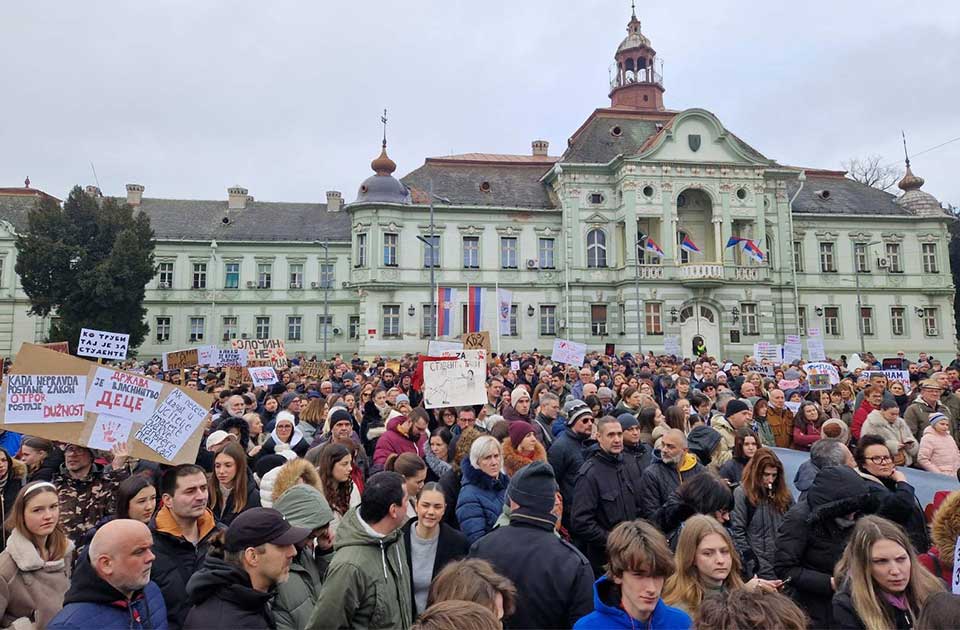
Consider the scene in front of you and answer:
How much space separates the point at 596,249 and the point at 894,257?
2210 centimetres

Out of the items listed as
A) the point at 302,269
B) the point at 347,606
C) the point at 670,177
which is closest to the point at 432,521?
the point at 347,606

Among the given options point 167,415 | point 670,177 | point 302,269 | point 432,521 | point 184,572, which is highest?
point 670,177

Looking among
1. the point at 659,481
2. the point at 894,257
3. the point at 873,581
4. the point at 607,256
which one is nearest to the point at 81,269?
the point at 607,256

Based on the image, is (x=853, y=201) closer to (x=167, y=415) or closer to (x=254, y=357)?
(x=254, y=357)

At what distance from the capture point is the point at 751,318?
39344mm

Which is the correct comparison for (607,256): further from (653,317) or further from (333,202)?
(333,202)

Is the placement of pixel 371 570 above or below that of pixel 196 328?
below

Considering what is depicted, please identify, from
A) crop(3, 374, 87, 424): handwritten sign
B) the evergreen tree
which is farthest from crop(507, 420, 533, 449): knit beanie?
the evergreen tree

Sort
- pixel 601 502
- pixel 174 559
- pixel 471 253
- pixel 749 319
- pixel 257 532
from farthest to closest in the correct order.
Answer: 1. pixel 471 253
2. pixel 749 319
3. pixel 601 502
4. pixel 174 559
5. pixel 257 532

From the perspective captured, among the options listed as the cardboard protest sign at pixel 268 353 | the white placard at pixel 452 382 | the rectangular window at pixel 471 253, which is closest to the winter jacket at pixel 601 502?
the white placard at pixel 452 382

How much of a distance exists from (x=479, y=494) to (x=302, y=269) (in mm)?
44645

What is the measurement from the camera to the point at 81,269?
40.6 meters

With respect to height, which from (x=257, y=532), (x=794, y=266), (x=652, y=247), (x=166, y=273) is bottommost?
(x=257, y=532)

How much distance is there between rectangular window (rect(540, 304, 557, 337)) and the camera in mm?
41312
